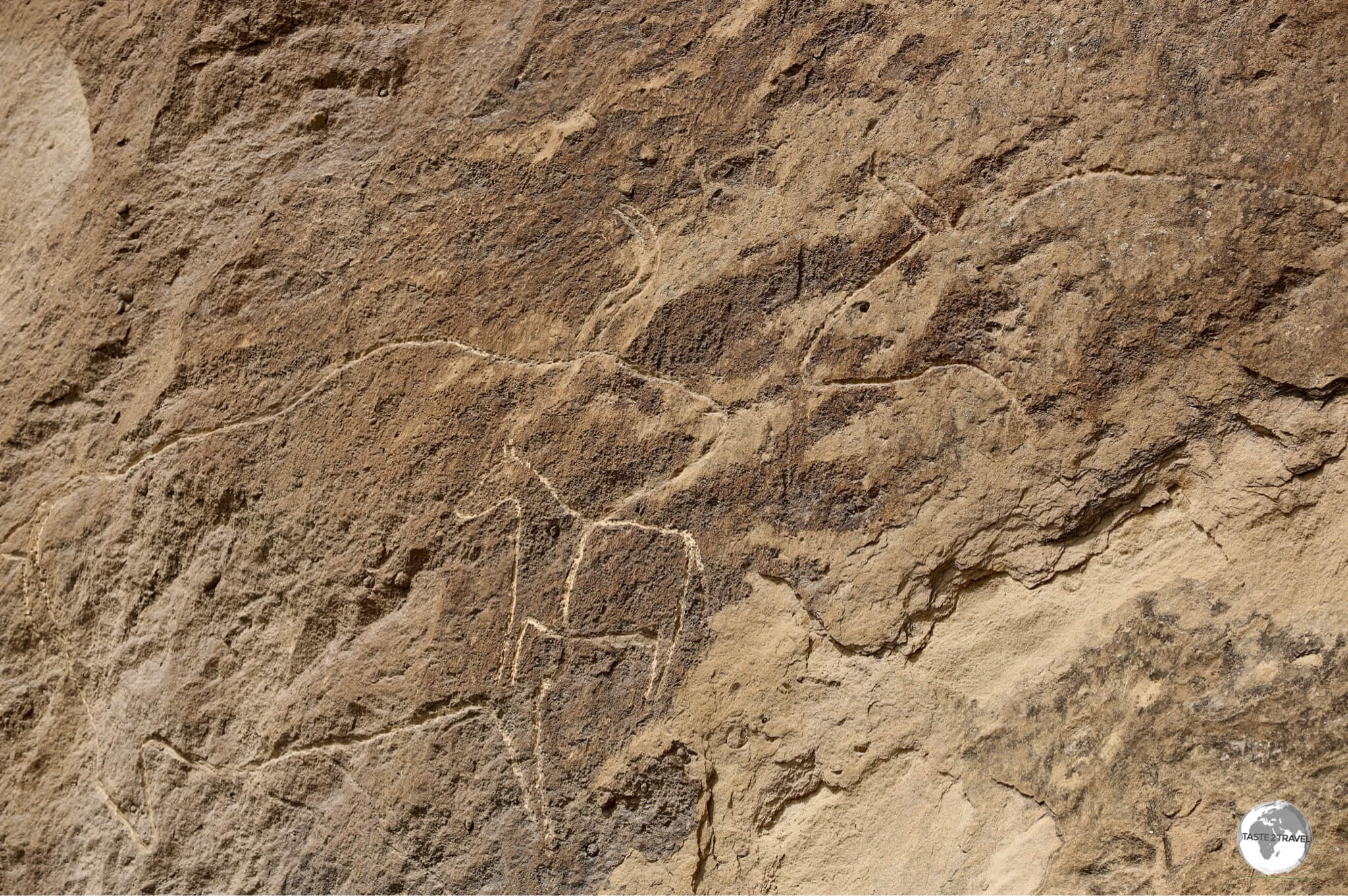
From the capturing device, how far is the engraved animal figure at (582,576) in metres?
2.34

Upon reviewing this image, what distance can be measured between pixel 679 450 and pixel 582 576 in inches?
15.3

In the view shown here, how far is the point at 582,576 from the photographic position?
235 centimetres

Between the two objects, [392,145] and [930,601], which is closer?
[930,601]

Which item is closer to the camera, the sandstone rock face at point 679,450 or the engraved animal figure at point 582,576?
the sandstone rock face at point 679,450

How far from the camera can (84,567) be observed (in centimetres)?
246

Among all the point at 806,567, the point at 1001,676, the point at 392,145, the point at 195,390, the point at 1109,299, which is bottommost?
the point at 1001,676

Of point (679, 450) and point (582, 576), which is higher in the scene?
point (679, 450)

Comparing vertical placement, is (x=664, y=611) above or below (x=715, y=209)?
below

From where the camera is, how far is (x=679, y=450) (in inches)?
93.0

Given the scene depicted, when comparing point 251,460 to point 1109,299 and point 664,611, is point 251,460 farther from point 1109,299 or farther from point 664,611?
point 1109,299

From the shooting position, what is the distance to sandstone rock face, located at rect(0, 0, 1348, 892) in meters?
2.21

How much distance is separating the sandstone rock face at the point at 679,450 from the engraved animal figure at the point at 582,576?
0.01 m

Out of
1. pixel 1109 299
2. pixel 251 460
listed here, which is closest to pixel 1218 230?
pixel 1109 299

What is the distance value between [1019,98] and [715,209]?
2.54 feet
